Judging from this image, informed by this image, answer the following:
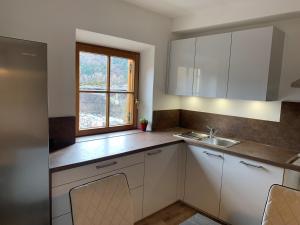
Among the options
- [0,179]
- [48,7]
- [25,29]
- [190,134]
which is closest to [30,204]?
[0,179]

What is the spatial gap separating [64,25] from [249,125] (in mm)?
2255

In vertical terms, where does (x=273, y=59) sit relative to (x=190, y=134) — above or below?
above

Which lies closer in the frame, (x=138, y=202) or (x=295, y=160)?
(x=295, y=160)

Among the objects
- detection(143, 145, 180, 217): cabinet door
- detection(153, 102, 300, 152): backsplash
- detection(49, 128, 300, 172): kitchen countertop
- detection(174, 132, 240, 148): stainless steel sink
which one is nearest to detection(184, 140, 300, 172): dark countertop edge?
detection(49, 128, 300, 172): kitchen countertop

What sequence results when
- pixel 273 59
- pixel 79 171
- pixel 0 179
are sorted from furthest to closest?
pixel 273 59, pixel 79 171, pixel 0 179

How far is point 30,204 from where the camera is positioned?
141 centimetres

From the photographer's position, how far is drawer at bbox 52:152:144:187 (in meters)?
1.65

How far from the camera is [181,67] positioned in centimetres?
287

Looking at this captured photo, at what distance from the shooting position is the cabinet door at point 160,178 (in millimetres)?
2309

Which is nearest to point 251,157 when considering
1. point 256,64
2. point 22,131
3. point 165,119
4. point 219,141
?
point 219,141

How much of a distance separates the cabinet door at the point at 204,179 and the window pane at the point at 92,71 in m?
1.33

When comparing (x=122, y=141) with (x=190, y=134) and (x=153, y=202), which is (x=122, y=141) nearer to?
(x=153, y=202)

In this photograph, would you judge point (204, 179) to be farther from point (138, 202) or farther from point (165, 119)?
point (165, 119)

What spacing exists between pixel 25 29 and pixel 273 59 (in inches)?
89.5
